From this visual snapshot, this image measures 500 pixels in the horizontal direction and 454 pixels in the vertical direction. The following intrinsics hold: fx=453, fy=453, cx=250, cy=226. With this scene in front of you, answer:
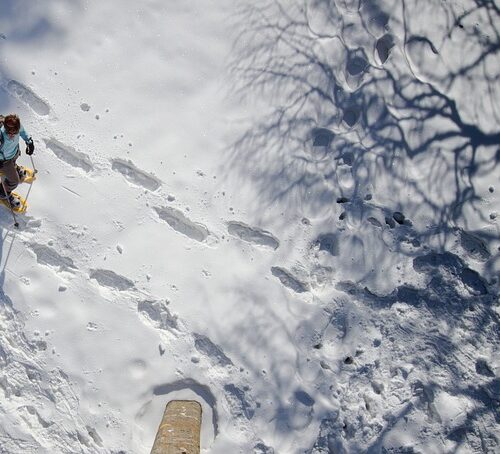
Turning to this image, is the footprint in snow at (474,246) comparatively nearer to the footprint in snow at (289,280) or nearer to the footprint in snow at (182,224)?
the footprint in snow at (289,280)

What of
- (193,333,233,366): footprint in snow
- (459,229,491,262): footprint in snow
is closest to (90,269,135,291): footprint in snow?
(193,333,233,366): footprint in snow

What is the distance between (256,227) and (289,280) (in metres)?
0.70

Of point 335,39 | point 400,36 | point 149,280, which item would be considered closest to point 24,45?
point 149,280

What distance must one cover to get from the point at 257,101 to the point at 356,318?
2746mm

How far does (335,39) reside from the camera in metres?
5.44

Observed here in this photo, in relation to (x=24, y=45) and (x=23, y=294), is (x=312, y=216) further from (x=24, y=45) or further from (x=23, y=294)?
(x=24, y=45)

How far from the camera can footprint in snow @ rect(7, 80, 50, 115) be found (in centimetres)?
520

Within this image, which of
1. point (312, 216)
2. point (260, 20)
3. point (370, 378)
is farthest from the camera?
point (260, 20)

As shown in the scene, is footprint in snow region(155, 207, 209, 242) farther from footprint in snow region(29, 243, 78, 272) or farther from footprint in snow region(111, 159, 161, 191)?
footprint in snow region(29, 243, 78, 272)

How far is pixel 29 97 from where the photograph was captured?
5.21 m

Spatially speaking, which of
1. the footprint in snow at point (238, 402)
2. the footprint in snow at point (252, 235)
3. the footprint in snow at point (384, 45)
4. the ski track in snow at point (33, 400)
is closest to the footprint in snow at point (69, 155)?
the ski track in snow at point (33, 400)

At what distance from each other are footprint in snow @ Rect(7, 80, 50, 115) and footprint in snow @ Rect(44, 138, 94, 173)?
377mm

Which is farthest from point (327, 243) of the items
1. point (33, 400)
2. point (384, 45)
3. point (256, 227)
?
point (33, 400)

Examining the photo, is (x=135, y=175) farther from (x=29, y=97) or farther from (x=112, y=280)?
(x=29, y=97)
